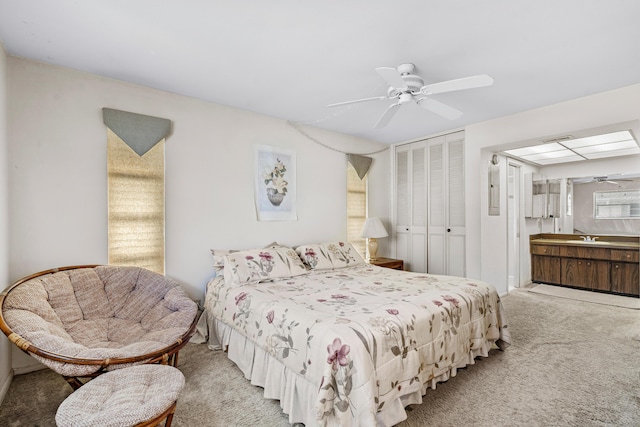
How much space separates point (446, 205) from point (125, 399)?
4300mm

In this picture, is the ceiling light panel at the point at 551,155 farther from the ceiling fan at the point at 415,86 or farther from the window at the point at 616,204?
the ceiling fan at the point at 415,86

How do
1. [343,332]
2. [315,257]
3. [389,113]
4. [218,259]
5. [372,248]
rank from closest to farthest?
[343,332]
[389,113]
[218,259]
[315,257]
[372,248]

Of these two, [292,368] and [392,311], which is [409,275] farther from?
[292,368]

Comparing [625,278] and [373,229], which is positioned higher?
[373,229]

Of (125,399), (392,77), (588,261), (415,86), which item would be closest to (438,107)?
(415,86)

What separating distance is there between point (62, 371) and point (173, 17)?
219 centimetres

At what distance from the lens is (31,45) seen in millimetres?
2234

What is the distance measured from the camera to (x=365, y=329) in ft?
5.68

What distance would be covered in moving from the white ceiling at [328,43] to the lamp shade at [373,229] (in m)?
1.95

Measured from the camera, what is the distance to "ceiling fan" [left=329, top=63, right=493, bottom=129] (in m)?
2.10

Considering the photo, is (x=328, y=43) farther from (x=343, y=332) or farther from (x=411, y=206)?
(x=411, y=206)

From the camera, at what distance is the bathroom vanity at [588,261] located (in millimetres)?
4629

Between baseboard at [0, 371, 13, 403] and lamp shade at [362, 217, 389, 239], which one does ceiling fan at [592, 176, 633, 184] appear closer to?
lamp shade at [362, 217, 389, 239]

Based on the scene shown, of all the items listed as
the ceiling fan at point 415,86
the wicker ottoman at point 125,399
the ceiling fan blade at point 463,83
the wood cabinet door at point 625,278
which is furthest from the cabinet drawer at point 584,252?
the wicker ottoman at point 125,399
